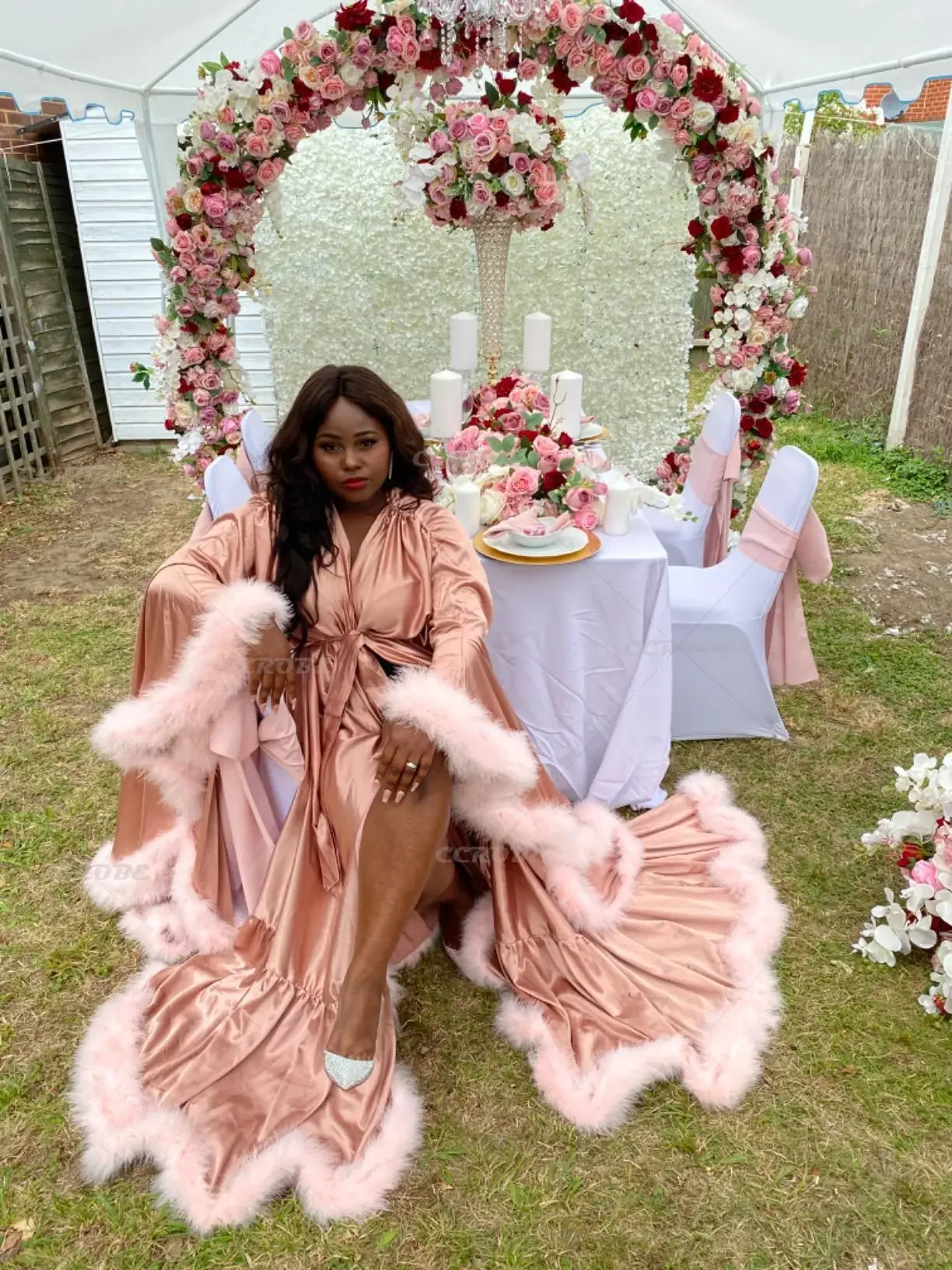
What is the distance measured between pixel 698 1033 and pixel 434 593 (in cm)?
121

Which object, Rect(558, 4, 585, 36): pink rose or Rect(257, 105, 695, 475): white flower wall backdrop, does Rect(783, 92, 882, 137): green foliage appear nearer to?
Rect(257, 105, 695, 475): white flower wall backdrop

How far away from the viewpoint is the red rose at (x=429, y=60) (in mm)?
3428

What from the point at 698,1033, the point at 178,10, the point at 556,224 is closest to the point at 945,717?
the point at 698,1033

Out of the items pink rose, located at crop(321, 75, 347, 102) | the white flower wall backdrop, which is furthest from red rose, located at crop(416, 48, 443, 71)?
the white flower wall backdrop

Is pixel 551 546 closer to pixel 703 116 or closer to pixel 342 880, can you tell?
pixel 342 880

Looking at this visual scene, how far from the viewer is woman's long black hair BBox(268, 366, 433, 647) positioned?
6.88 feet

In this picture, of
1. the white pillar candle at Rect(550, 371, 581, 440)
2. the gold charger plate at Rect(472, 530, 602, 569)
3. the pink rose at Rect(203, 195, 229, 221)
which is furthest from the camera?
the white pillar candle at Rect(550, 371, 581, 440)

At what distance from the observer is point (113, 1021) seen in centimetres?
208

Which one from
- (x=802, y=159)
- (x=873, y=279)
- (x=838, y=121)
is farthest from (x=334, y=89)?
(x=838, y=121)

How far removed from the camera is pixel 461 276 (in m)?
6.14

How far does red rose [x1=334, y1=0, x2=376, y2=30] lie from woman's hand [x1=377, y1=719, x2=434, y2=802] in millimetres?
2873

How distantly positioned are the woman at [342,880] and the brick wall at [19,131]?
17.3ft

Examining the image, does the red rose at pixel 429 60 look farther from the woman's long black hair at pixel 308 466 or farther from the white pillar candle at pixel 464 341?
the woman's long black hair at pixel 308 466

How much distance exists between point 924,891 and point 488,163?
302 centimetres
